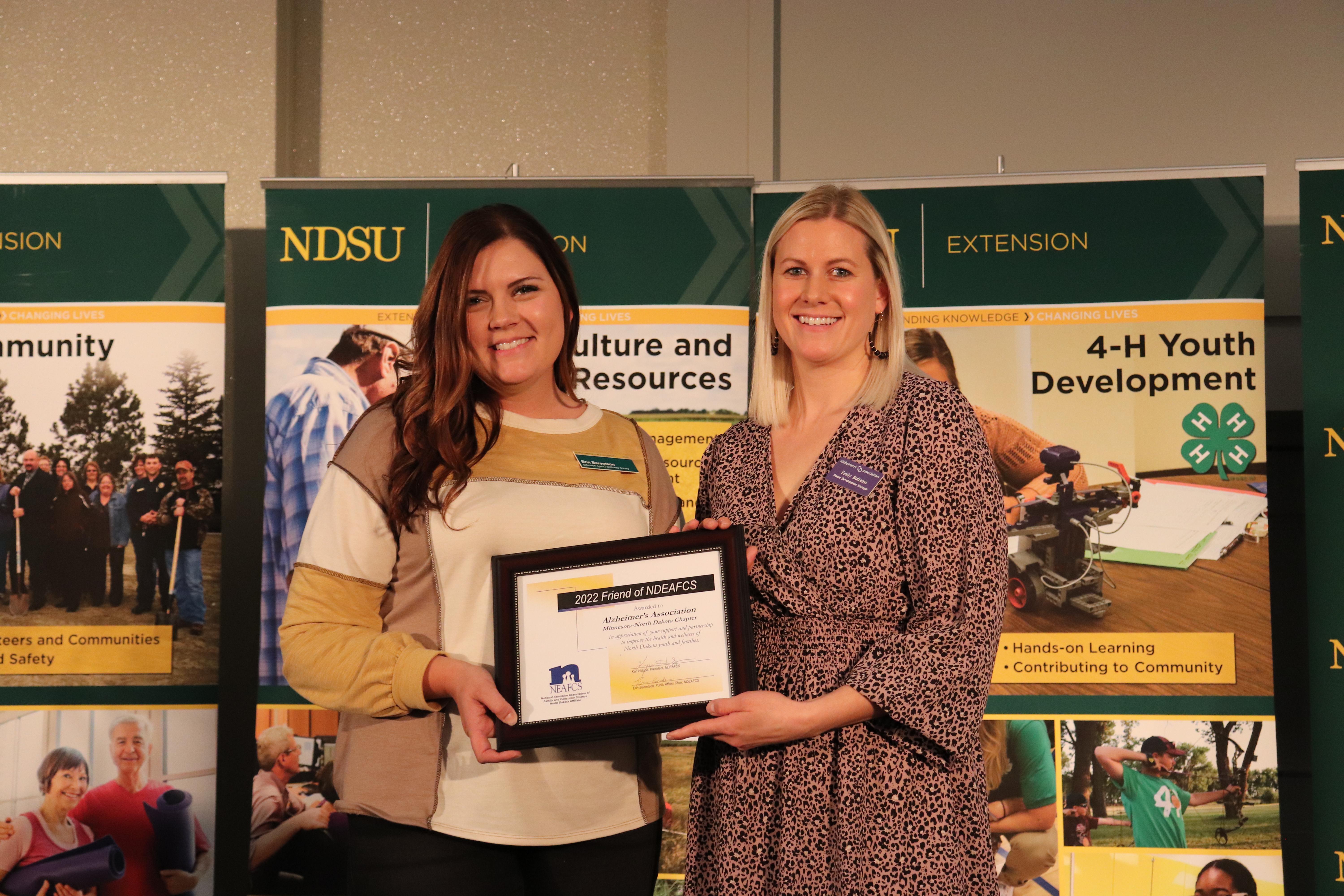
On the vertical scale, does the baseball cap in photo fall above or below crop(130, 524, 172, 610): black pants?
below

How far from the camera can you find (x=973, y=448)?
1.80 meters

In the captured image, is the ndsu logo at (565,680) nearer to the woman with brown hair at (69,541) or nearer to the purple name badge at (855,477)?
the purple name badge at (855,477)

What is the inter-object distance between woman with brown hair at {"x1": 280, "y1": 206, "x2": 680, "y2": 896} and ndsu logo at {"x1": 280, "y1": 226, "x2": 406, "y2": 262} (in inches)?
86.5

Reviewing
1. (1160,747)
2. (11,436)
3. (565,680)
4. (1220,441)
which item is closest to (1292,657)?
(1160,747)

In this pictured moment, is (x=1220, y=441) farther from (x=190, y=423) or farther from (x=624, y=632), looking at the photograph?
(x=190, y=423)

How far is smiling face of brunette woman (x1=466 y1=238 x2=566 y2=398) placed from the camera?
185 cm

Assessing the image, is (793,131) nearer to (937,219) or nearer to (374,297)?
(937,219)

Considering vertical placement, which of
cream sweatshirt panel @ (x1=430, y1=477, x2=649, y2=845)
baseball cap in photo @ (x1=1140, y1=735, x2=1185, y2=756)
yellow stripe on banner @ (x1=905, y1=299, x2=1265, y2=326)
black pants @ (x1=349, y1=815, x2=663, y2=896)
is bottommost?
baseball cap in photo @ (x1=1140, y1=735, x2=1185, y2=756)

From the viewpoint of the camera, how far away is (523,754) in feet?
5.70

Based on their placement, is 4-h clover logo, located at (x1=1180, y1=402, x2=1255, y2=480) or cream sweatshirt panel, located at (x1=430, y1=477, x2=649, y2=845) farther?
4-h clover logo, located at (x1=1180, y1=402, x2=1255, y2=480)

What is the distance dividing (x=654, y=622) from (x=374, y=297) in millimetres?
2576

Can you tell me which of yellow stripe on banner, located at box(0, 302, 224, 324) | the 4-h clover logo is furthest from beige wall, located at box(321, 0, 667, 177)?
the 4-h clover logo

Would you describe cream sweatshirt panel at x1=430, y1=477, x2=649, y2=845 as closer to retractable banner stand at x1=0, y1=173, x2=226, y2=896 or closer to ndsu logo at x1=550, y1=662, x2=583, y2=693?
ndsu logo at x1=550, y1=662, x2=583, y2=693
